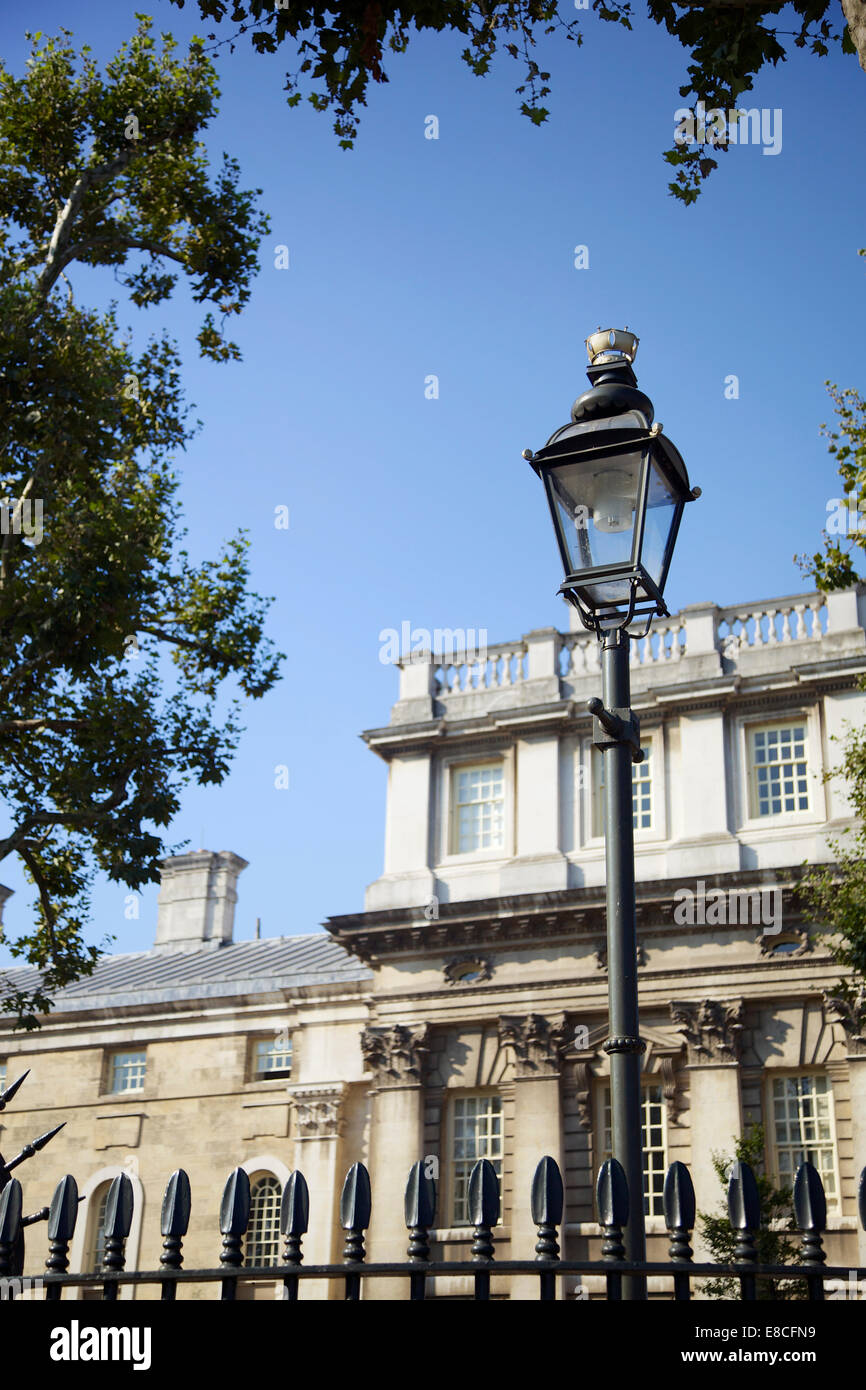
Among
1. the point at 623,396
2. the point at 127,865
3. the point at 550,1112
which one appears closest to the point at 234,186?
the point at 127,865

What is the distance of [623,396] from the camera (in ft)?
22.6

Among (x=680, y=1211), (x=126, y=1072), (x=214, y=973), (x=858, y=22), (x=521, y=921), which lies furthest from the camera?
(x=214, y=973)

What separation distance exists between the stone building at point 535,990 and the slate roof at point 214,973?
0.17 m

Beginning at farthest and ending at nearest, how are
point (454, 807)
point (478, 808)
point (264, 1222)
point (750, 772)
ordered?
point (264, 1222), point (454, 807), point (478, 808), point (750, 772)

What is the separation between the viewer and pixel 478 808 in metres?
32.3

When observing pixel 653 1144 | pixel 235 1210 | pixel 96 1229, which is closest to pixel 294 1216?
pixel 235 1210

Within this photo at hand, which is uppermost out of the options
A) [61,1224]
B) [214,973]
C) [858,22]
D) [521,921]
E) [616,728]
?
[214,973]

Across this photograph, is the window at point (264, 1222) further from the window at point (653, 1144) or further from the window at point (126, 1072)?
the window at point (653, 1144)

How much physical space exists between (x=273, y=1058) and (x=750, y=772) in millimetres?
13425

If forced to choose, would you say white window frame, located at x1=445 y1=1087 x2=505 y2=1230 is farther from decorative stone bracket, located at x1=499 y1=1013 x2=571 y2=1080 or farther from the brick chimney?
the brick chimney

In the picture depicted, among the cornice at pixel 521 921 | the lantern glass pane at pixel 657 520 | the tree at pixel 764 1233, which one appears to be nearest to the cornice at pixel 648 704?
the cornice at pixel 521 921

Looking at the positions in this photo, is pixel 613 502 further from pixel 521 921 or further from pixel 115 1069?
pixel 115 1069

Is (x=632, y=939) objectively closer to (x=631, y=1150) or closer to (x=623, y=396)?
(x=631, y=1150)

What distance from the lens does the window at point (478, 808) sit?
105 ft
